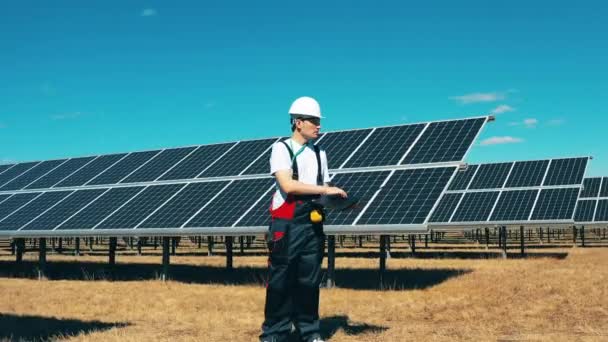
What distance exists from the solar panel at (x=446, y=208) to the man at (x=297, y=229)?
953 inches

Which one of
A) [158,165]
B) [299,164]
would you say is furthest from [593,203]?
[299,164]

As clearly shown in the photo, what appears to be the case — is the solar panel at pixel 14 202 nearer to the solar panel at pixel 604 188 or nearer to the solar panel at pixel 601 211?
the solar panel at pixel 601 211

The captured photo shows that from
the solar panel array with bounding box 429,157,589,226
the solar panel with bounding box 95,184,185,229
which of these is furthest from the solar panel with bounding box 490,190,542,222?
the solar panel with bounding box 95,184,185,229

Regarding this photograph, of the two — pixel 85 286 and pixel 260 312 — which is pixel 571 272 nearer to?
pixel 260 312

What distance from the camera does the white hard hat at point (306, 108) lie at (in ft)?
19.4

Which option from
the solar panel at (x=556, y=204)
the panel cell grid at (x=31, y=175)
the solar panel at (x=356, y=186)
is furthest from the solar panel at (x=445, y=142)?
the panel cell grid at (x=31, y=175)

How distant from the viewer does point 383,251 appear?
54.5ft

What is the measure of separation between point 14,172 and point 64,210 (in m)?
9.29

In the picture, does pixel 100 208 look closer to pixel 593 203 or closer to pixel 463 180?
pixel 463 180

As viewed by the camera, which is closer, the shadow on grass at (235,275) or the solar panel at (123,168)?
the shadow on grass at (235,275)

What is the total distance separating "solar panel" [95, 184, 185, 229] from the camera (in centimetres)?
1717

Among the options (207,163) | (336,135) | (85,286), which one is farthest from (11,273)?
(336,135)

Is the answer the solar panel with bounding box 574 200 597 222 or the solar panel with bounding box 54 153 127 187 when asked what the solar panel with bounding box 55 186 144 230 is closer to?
the solar panel with bounding box 54 153 127 187

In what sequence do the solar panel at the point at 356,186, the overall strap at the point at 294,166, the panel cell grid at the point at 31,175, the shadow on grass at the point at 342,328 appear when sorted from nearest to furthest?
the overall strap at the point at 294,166 < the shadow on grass at the point at 342,328 < the solar panel at the point at 356,186 < the panel cell grid at the point at 31,175
